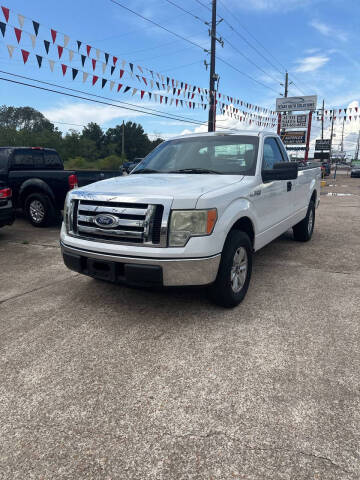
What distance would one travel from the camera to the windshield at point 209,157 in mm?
4059

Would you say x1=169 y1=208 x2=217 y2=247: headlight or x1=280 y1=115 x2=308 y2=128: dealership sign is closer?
x1=169 y1=208 x2=217 y2=247: headlight

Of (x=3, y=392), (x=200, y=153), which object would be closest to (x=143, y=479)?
(x=3, y=392)

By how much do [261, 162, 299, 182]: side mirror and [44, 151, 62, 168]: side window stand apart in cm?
685

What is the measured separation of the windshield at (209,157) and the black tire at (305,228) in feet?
8.68

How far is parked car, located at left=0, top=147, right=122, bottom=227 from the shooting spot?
25.4 feet

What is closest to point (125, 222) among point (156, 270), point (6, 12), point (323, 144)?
point (156, 270)

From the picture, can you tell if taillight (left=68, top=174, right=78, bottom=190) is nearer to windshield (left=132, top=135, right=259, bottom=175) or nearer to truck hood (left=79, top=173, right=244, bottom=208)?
windshield (left=132, top=135, right=259, bottom=175)

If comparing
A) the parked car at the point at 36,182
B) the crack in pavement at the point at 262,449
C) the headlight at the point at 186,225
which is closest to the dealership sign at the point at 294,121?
the parked car at the point at 36,182

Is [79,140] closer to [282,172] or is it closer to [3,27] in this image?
[3,27]

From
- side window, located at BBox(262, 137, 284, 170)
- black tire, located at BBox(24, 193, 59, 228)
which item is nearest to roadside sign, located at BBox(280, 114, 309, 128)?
black tire, located at BBox(24, 193, 59, 228)

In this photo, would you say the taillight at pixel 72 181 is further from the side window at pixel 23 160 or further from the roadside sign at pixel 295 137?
the roadside sign at pixel 295 137

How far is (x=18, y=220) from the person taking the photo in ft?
30.0

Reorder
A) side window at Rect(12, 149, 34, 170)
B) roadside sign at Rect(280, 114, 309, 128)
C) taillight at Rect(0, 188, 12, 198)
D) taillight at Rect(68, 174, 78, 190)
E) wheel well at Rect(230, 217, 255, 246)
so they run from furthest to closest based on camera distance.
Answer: roadside sign at Rect(280, 114, 309, 128), side window at Rect(12, 149, 34, 170), taillight at Rect(68, 174, 78, 190), taillight at Rect(0, 188, 12, 198), wheel well at Rect(230, 217, 255, 246)

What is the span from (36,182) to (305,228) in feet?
19.4
